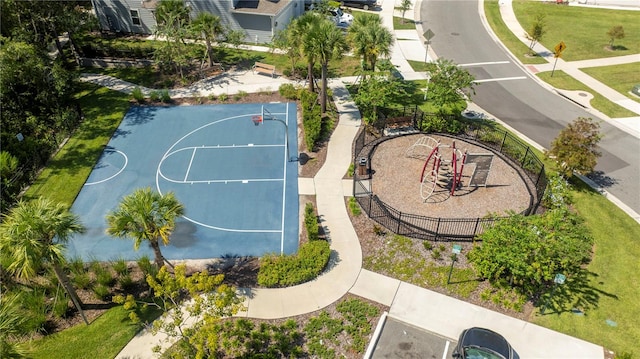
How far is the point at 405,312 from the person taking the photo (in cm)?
1981

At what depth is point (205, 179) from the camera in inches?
1101

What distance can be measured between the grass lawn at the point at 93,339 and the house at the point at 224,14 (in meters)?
32.5

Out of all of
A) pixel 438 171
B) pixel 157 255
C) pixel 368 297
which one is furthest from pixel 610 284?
pixel 157 255

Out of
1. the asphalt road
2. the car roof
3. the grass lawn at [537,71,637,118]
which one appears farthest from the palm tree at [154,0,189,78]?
the grass lawn at [537,71,637,118]

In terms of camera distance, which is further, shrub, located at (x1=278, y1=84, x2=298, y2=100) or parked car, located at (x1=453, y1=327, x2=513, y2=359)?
shrub, located at (x1=278, y1=84, x2=298, y2=100)

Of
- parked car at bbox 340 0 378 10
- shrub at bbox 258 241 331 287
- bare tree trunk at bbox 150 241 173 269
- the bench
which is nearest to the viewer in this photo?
bare tree trunk at bbox 150 241 173 269

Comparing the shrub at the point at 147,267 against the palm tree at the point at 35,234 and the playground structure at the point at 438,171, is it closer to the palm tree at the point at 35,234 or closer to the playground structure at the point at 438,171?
the palm tree at the point at 35,234

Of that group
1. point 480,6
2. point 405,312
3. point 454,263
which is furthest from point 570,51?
point 405,312

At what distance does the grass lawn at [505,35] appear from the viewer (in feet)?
143

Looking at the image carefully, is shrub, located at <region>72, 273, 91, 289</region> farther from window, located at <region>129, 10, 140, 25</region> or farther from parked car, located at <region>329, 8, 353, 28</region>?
parked car, located at <region>329, 8, 353, 28</region>

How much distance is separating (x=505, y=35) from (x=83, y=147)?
44.6m

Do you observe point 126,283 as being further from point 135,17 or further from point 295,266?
point 135,17

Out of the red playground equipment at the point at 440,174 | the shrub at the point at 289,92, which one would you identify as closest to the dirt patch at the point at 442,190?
the red playground equipment at the point at 440,174

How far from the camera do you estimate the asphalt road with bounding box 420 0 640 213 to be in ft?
93.3
